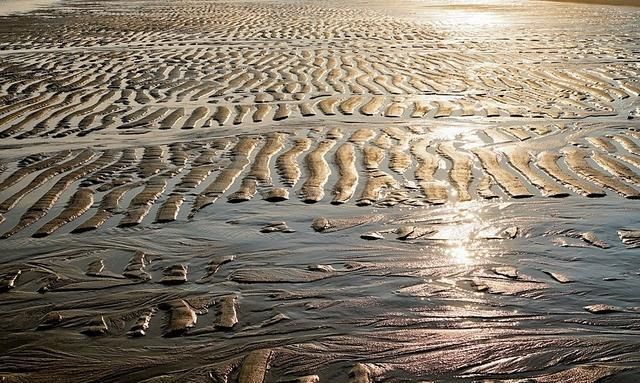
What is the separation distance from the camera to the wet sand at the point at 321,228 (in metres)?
3.32

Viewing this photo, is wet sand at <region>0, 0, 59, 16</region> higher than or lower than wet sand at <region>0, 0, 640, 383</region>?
lower

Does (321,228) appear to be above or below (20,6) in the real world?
above

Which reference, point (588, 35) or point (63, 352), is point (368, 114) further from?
point (588, 35)

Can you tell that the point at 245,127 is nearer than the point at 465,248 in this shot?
No

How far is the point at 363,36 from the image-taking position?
57.6ft

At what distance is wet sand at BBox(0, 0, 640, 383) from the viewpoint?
3316 mm

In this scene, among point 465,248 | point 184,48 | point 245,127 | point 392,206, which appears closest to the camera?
point 465,248

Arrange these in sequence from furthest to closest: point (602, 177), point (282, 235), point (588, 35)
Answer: point (588, 35) → point (602, 177) → point (282, 235)

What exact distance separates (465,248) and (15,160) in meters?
3.91

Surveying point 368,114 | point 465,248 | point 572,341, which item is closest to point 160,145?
point 368,114

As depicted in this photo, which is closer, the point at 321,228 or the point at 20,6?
the point at 321,228

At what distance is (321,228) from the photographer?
4805mm

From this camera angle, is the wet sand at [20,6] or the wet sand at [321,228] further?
the wet sand at [20,6]

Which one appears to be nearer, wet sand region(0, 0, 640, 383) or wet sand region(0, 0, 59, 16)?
wet sand region(0, 0, 640, 383)
